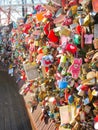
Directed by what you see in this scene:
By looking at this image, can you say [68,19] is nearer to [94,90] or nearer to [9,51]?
[94,90]

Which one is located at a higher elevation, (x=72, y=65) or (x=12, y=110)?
(x=72, y=65)

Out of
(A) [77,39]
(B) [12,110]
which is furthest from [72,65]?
(B) [12,110]

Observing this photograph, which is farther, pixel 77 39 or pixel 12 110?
pixel 12 110

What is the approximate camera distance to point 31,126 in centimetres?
538

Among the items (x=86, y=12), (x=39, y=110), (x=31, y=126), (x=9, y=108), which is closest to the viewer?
(x=86, y=12)

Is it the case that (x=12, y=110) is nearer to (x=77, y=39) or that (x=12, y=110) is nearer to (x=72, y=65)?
(x=72, y=65)

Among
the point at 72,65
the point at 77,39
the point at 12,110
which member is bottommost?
the point at 12,110

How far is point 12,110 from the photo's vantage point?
20.3 feet

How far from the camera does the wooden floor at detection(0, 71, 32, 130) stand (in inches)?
213

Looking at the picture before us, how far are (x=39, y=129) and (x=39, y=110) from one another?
489mm

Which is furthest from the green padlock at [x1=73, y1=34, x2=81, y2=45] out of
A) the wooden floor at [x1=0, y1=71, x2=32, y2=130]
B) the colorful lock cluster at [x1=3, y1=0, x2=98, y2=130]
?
the wooden floor at [x1=0, y1=71, x2=32, y2=130]

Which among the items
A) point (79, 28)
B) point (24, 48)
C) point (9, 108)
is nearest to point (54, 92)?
point (79, 28)

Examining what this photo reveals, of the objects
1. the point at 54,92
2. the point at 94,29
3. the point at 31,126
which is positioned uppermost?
the point at 94,29

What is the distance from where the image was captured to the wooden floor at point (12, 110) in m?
5.40
